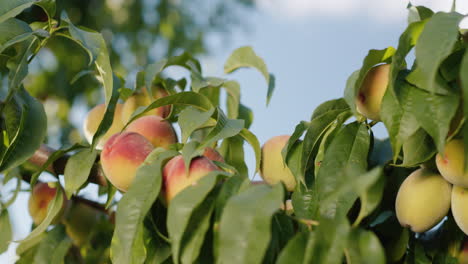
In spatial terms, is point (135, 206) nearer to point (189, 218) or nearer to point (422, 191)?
point (189, 218)

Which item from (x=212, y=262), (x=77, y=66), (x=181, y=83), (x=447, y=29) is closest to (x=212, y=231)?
(x=212, y=262)

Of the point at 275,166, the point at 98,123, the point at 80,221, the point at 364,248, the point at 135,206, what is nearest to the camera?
the point at 364,248

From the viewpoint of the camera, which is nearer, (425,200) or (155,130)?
(425,200)

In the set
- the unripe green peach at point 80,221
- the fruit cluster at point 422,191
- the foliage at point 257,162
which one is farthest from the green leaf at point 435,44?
the unripe green peach at point 80,221

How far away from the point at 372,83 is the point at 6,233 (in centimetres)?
56

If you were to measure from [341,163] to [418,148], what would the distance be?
0.25 feet

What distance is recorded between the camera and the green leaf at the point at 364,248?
342mm

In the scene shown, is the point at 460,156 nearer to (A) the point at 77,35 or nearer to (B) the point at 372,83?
(B) the point at 372,83

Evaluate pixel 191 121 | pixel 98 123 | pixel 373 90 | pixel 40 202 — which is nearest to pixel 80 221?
pixel 40 202

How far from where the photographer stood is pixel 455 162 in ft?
1.53

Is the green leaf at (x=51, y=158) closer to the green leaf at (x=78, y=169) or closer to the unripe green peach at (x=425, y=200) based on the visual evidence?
the green leaf at (x=78, y=169)

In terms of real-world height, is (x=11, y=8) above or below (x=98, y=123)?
above

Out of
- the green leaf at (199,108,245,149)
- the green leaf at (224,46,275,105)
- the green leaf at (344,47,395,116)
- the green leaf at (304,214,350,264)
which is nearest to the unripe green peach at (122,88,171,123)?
the green leaf at (224,46,275,105)

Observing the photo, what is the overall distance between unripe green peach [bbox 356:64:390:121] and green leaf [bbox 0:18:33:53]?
1.17 feet
